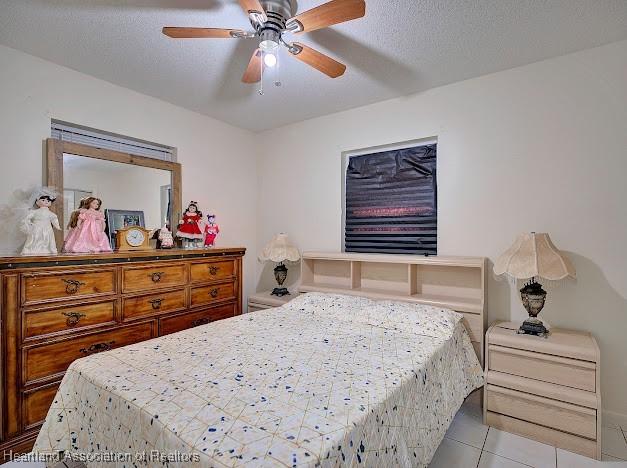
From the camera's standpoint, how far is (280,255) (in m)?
3.25

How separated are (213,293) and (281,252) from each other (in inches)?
30.4

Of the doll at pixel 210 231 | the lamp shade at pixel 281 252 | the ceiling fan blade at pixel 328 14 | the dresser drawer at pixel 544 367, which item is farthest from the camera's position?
the lamp shade at pixel 281 252

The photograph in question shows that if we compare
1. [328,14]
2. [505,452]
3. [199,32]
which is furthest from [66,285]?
[505,452]

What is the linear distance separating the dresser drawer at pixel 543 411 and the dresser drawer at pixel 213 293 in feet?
7.19

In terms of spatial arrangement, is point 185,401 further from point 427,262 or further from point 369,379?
point 427,262

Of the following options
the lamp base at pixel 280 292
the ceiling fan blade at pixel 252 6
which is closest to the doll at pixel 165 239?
the lamp base at pixel 280 292

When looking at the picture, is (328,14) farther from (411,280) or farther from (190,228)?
(190,228)

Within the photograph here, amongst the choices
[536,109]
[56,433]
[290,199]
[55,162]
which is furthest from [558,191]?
[55,162]

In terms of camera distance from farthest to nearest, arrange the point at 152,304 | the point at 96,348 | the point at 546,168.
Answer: the point at 152,304 → the point at 546,168 → the point at 96,348

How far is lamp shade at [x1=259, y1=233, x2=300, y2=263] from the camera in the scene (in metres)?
3.25

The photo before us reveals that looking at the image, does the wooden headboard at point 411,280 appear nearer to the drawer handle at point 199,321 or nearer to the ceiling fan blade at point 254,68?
the drawer handle at point 199,321

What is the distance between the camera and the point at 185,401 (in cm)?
121

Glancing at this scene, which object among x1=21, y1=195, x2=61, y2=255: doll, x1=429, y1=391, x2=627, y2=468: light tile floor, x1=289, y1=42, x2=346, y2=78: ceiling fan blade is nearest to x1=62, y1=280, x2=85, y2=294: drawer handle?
x1=21, y1=195, x2=61, y2=255: doll

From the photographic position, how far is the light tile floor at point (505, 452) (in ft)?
5.76
